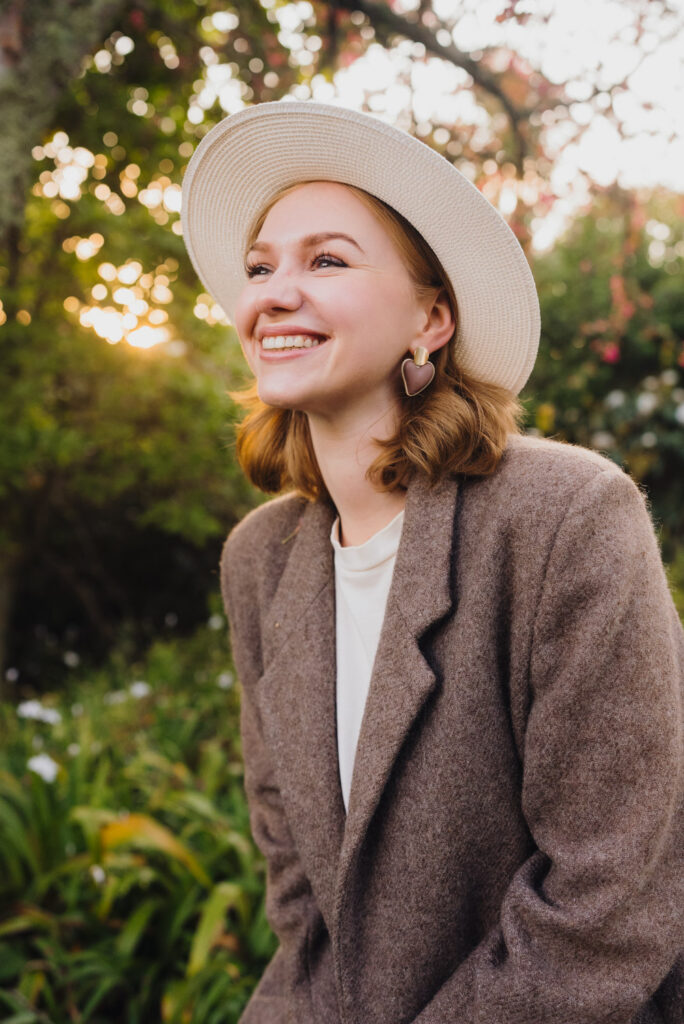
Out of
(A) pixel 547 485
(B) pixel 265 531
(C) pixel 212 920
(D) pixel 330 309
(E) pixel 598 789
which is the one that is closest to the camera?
(E) pixel 598 789

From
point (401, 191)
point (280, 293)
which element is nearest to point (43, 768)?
point (280, 293)

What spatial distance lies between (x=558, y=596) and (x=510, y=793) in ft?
1.26

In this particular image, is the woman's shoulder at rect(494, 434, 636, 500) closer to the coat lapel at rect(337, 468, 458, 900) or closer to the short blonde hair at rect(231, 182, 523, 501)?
the short blonde hair at rect(231, 182, 523, 501)

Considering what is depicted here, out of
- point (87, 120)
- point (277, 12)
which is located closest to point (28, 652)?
point (87, 120)

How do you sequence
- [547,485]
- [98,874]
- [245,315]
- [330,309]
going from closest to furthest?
[547,485], [330,309], [245,315], [98,874]

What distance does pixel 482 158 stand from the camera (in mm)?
3348

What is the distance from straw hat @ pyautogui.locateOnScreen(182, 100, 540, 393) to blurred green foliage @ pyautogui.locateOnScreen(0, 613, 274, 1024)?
1877 mm

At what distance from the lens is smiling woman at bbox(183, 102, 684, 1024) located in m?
1.21

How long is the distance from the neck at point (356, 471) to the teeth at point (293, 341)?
0.58 ft

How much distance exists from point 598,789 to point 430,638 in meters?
0.38

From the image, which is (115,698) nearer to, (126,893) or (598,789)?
(126,893)

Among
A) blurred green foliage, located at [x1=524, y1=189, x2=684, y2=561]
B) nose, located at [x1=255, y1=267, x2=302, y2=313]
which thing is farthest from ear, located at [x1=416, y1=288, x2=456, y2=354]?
blurred green foliage, located at [x1=524, y1=189, x2=684, y2=561]

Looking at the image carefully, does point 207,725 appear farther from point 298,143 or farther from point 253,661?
point 298,143

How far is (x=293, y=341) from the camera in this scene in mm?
1543
